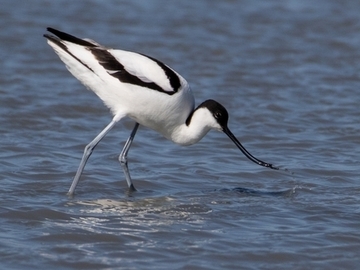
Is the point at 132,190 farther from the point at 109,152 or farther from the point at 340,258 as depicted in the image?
the point at 340,258

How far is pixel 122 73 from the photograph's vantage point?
Result: 6.97 meters

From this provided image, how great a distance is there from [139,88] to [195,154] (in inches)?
70.3

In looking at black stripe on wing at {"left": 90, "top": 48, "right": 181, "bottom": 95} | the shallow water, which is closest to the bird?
black stripe on wing at {"left": 90, "top": 48, "right": 181, "bottom": 95}

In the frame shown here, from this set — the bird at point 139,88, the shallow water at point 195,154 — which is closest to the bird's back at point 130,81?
the bird at point 139,88

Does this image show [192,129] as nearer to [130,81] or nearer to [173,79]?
[173,79]

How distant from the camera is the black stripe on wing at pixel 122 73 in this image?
22.7 feet

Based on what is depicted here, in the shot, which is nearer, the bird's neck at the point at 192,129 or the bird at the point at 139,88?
the bird at the point at 139,88

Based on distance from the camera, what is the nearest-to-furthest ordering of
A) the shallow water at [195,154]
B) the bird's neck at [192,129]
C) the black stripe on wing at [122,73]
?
the shallow water at [195,154], the black stripe on wing at [122,73], the bird's neck at [192,129]

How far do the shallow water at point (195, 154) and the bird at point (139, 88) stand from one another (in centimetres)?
59

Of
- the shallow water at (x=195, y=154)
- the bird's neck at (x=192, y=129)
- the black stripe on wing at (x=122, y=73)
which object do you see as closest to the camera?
the shallow water at (x=195, y=154)

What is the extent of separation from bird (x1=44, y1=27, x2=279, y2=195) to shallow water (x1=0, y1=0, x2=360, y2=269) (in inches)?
23.1

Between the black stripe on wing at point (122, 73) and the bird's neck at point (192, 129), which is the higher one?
the black stripe on wing at point (122, 73)

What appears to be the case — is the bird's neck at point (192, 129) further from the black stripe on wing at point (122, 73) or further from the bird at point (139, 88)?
the black stripe on wing at point (122, 73)

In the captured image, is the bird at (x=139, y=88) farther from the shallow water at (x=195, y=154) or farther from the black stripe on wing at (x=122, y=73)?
the shallow water at (x=195, y=154)
